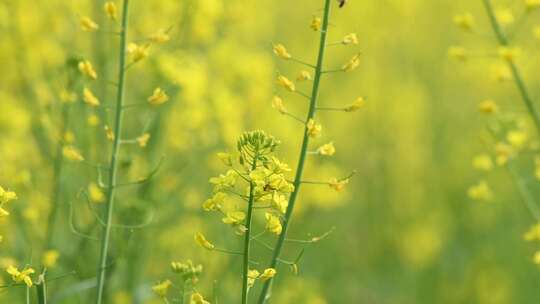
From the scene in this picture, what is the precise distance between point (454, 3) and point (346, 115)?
2499 millimetres

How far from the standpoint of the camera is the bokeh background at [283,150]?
4961 mm

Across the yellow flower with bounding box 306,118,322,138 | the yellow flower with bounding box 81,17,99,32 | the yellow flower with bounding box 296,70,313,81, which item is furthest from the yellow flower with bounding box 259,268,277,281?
the yellow flower with bounding box 81,17,99,32

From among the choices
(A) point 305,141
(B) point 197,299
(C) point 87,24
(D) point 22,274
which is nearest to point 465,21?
(A) point 305,141

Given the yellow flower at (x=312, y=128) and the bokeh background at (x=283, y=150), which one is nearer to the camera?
the yellow flower at (x=312, y=128)

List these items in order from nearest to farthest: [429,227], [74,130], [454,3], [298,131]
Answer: [74,130] → [298,131] → [429,227] → [454,3]

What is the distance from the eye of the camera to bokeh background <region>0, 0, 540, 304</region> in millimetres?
4961

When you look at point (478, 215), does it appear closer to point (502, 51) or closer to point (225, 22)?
point (225, 22)

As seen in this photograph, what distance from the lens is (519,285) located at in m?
6.97

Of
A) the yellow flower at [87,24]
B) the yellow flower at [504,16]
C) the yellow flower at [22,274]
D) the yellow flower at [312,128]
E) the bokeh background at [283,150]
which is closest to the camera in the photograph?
the yellow flower at [22,274]

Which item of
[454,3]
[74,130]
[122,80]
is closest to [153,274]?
[74,130]

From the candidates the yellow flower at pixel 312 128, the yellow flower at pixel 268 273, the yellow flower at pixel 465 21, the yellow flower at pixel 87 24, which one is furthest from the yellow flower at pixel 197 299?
the yellow flower at pixel 465 21

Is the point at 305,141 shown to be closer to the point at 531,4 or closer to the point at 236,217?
the point at 236,217

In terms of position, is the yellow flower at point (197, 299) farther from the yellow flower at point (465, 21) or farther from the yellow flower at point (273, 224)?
the yellow flower at point (465, 21)

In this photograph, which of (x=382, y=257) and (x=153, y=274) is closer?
(x=153, y=274)
